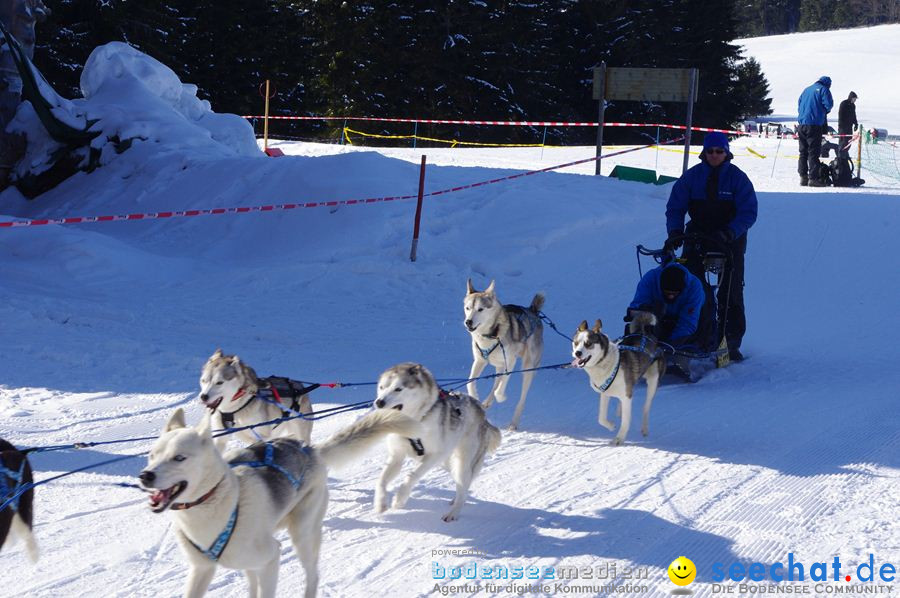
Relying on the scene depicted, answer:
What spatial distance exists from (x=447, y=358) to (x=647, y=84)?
7700 mm

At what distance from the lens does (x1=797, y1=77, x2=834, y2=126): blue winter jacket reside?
14.5 m

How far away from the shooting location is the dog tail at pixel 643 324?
6.41m

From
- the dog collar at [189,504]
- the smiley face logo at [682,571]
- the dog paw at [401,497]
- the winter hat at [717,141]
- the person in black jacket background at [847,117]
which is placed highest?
the person in black jacket background at [847,117]

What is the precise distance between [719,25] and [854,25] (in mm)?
47618

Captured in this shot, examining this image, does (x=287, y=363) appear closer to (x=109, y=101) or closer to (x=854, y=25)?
(x=109, y=101)

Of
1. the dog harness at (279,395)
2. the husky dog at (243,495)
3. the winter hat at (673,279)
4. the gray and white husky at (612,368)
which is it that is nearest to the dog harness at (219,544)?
the husky dog at (243,495)

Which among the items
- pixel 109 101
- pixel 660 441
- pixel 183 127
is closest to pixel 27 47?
pixel 109 101

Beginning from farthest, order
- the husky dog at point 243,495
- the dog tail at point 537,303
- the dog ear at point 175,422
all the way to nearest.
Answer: the dog tail at point 537,303 < the dog ear at point 175,422 < the husky dog at point 243,495

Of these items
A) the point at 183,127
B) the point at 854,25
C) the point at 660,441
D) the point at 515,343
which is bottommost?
the point at 660,441

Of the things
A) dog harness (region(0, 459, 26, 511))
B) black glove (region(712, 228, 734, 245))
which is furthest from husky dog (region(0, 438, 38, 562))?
black glove (region(712, 228, 734, 245))

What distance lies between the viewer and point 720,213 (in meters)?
7.49

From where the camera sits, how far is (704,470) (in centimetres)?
515

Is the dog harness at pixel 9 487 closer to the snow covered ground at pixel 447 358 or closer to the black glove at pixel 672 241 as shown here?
the snow covered ground at pixel 447 358

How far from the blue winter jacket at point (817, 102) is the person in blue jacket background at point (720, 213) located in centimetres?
800
